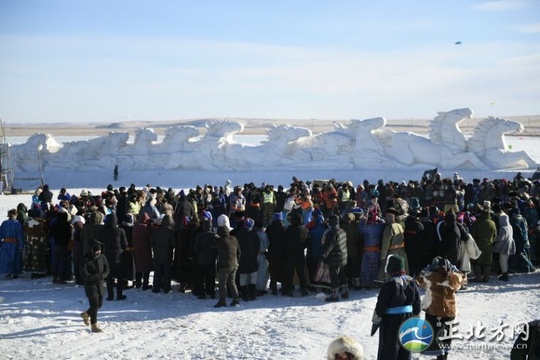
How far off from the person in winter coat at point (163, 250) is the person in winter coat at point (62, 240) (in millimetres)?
1659

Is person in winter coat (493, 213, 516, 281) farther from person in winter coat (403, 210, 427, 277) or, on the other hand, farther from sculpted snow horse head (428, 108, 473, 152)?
sculpted snow horse head (428, 108, 473, 152)

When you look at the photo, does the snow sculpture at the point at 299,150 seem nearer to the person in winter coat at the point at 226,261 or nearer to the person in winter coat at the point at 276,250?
the person in winter coat at the point at 276,250

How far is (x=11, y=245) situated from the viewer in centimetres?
1231

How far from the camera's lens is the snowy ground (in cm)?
809

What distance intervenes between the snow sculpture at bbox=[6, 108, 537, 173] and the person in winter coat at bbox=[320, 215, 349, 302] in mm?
15227

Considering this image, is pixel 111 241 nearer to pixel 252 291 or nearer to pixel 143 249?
pixel 143 249

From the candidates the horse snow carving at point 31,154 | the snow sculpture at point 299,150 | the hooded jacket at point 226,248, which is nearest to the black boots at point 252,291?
the hooded jacket at point 226,248

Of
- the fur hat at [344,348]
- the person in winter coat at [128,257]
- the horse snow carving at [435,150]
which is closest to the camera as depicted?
the fur hat at [344,348]

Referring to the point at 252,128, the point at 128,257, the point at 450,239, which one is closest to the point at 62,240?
the point at 128,257

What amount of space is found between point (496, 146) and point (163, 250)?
17080 millimetres

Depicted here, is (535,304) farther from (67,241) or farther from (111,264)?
(67,241)

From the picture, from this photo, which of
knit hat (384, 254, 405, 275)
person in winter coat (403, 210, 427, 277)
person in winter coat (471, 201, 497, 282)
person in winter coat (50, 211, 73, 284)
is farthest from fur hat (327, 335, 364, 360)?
person in winter coat (50, 211, 73, 284)

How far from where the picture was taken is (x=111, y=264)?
410 inches

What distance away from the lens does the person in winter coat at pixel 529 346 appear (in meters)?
4.71
